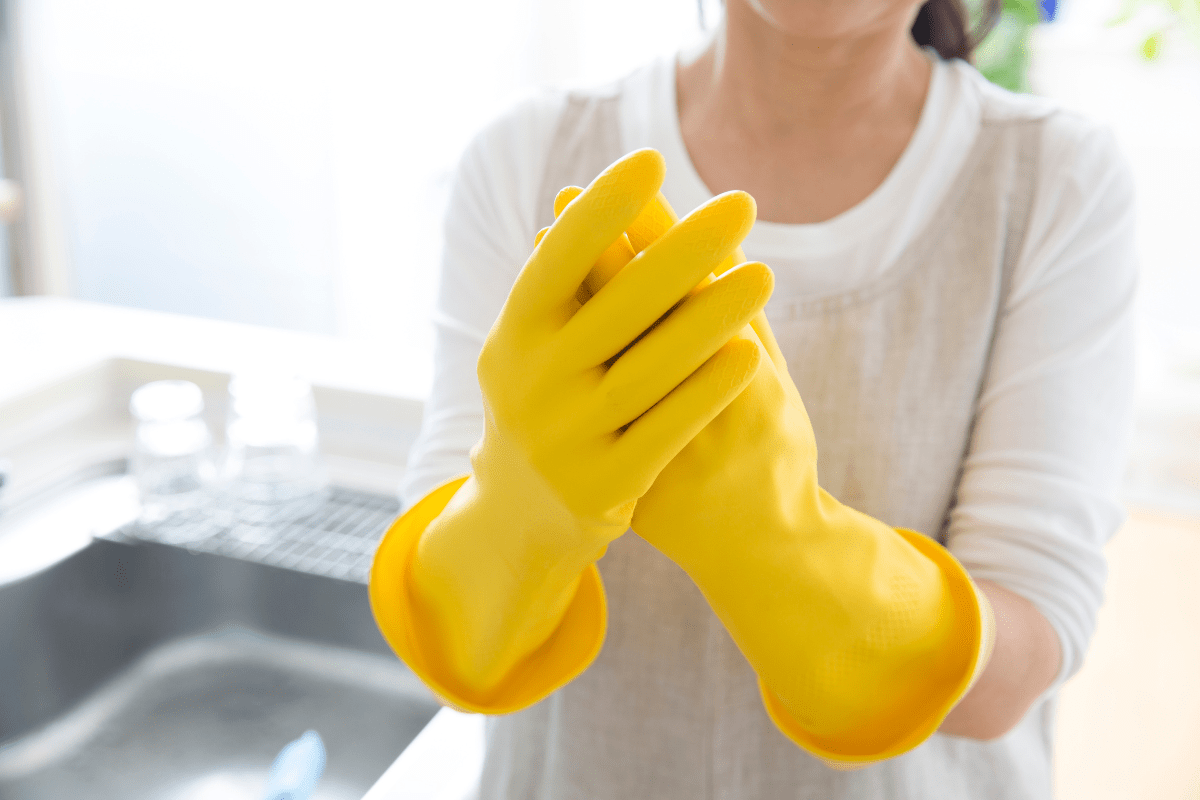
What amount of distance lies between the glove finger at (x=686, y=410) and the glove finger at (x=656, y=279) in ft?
0.09

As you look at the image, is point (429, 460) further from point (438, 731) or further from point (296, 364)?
point (296, 364)

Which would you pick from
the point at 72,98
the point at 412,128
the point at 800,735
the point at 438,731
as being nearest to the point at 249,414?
the point at 438,731

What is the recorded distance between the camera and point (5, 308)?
1.24m

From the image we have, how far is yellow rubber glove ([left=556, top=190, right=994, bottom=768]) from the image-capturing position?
405 mm

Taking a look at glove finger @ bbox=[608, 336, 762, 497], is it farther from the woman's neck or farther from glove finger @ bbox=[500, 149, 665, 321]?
the woman's neck

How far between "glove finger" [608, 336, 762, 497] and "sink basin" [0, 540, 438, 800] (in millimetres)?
551

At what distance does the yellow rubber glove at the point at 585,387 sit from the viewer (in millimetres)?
342

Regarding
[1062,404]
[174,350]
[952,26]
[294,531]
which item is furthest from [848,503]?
[174,350]

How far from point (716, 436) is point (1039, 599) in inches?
10.1

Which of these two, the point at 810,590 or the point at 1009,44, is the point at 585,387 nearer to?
the point at 810,590

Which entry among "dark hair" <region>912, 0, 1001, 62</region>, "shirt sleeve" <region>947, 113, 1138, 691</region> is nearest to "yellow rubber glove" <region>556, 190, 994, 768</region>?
"shirt sleeve" <region>947, 113, 1138, 691</region>

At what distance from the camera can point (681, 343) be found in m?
0.35

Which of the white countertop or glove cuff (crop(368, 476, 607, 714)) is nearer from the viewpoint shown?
glove cuff (crop(368, 476, 607, 714))

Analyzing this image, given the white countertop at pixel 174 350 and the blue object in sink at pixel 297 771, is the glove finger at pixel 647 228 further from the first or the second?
the white countertop at pixel 174 350
